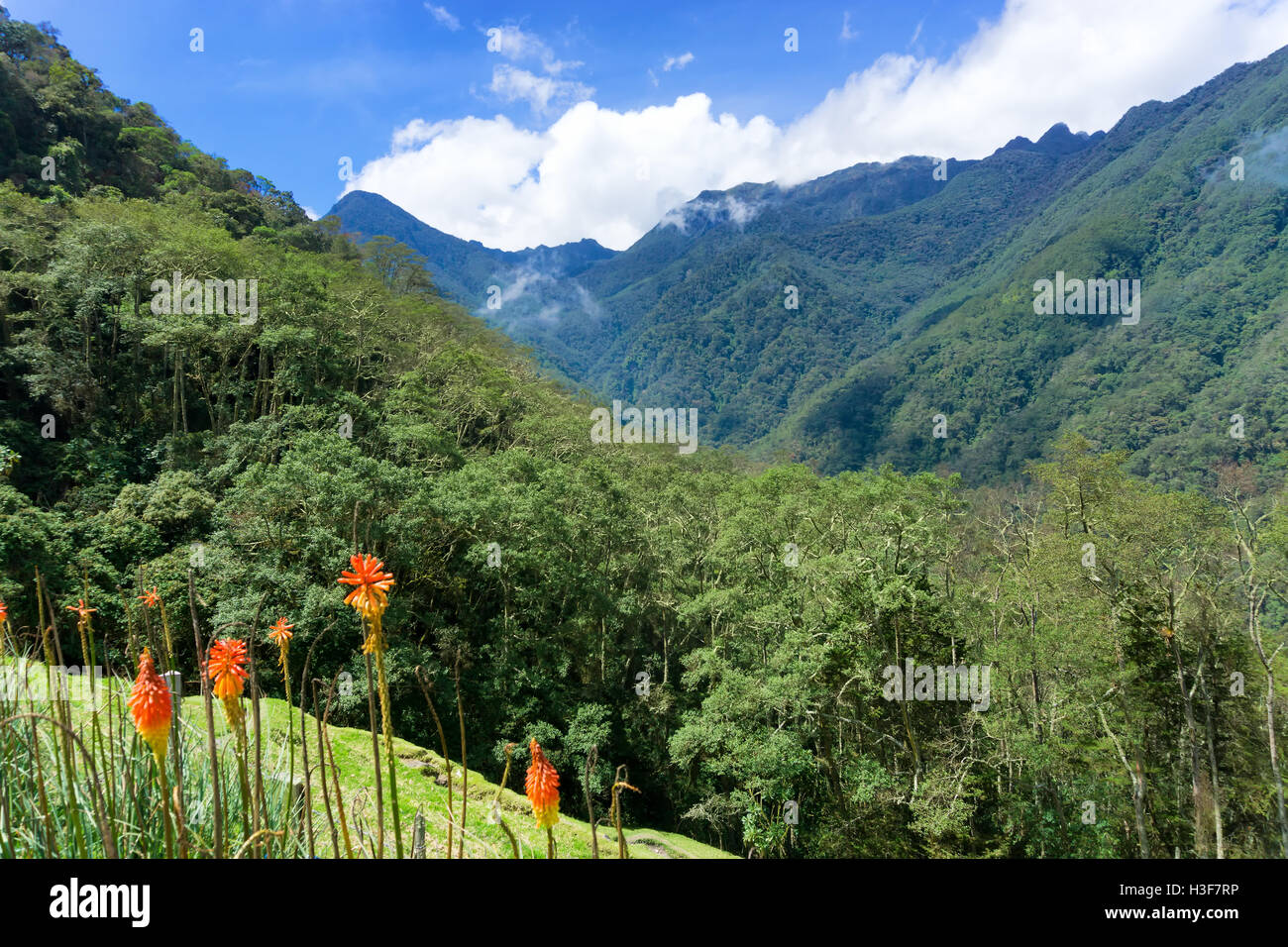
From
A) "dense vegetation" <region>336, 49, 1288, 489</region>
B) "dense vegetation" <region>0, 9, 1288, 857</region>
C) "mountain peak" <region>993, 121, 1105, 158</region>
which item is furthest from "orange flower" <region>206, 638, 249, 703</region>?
"mountain peak" <region>993, 121, 1105, 158</region>

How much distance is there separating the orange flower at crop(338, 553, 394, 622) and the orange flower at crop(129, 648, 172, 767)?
0.40 m

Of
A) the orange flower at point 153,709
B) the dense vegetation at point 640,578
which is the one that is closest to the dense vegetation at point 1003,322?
the dense vegetation at point 640,578

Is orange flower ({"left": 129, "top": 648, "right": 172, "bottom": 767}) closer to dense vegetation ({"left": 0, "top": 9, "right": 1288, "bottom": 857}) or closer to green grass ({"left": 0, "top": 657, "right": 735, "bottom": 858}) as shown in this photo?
green grass ({"left": 0, "top": 657, "right": 735, "bottom": 858})

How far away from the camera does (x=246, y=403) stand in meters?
19.9

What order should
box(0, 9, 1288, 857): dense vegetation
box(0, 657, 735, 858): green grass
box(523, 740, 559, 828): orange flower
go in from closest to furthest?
box(523, 740, 559, 828): orange flower → box(0, 657, 735, 858): green grass → box(0, 9, 1288, 857): dense vegetation

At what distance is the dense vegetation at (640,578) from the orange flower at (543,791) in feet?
33.0

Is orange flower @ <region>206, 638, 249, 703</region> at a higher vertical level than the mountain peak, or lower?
lower

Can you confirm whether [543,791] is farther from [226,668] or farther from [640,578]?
[640,578]

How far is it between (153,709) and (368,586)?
51cm

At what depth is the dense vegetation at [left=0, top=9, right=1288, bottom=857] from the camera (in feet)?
38.7

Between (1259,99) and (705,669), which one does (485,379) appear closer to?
(705,669)

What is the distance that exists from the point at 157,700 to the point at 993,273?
453 ft

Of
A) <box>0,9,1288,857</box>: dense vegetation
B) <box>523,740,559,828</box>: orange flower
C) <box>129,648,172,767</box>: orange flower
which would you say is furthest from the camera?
<box>0,9,1288,857</box>: dense vegetation
